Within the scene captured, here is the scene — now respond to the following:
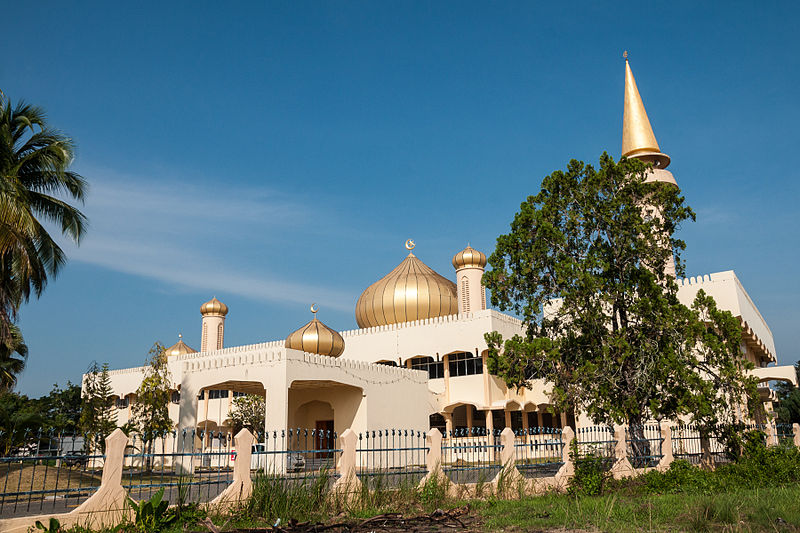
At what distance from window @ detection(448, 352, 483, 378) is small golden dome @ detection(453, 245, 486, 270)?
4.45 m

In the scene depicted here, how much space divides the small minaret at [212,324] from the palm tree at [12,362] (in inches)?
377

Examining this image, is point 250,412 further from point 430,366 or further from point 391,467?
point 391,467

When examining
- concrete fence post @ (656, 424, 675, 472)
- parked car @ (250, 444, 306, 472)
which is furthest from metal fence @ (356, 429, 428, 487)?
concrete fence post @ (656, 424, 675, 472)

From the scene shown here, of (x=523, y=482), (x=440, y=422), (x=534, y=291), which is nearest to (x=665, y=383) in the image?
(x=534, y=291)

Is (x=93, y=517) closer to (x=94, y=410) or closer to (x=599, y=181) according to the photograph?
(x=599, y=181)

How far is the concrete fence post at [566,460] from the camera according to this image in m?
13.1

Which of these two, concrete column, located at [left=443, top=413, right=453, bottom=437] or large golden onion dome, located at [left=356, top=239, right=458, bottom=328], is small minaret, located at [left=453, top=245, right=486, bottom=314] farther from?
concrete column, located at [left=443, top=413, right=453, bottom=437]

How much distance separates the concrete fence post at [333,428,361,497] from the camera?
32.8 ft

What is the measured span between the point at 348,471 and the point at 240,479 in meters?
1.75

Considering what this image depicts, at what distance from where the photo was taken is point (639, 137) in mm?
28391

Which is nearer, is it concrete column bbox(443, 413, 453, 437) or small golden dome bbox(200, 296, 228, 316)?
concrete column bbox(443, 413, 453, 437)

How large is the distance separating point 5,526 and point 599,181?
542 inches

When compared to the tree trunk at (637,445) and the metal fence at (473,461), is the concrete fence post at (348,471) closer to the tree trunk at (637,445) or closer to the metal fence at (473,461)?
the metal fence at (473,461)

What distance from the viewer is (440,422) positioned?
100 ft
